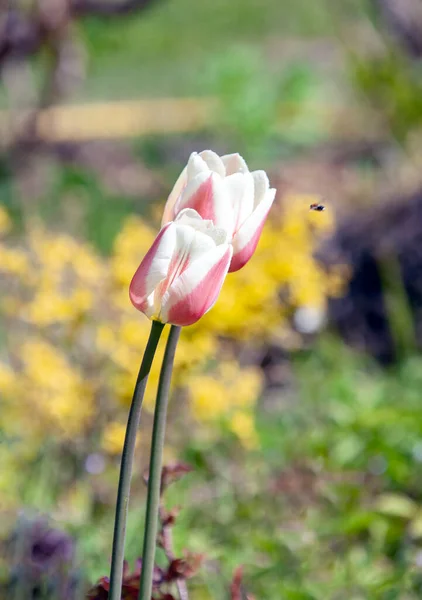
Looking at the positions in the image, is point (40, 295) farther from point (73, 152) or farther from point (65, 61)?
point (73, 152)

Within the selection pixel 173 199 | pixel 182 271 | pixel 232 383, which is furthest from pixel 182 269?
pixel 232 383

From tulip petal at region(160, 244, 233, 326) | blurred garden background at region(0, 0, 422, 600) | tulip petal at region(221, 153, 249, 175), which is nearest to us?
tulip petal at region(160, 244, 233, 326)

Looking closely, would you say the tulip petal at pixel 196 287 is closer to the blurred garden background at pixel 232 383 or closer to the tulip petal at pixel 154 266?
the tulip petal at pixel 154 266

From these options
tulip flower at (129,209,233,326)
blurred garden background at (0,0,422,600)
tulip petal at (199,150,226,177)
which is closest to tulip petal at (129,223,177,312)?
tulip flower at (129,209,233,326)

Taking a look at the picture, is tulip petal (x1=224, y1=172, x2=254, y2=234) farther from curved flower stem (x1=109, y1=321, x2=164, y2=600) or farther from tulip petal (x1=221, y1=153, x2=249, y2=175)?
curved flower stem (x1=109, y1=321, x2=164, y2=600)

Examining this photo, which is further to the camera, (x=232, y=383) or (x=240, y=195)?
(x=232, y=383)

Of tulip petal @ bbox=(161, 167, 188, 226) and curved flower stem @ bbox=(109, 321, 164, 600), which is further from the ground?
tulip petal @ bbox=(161, 167, 188, 226)

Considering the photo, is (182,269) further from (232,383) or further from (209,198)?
(232,383)
